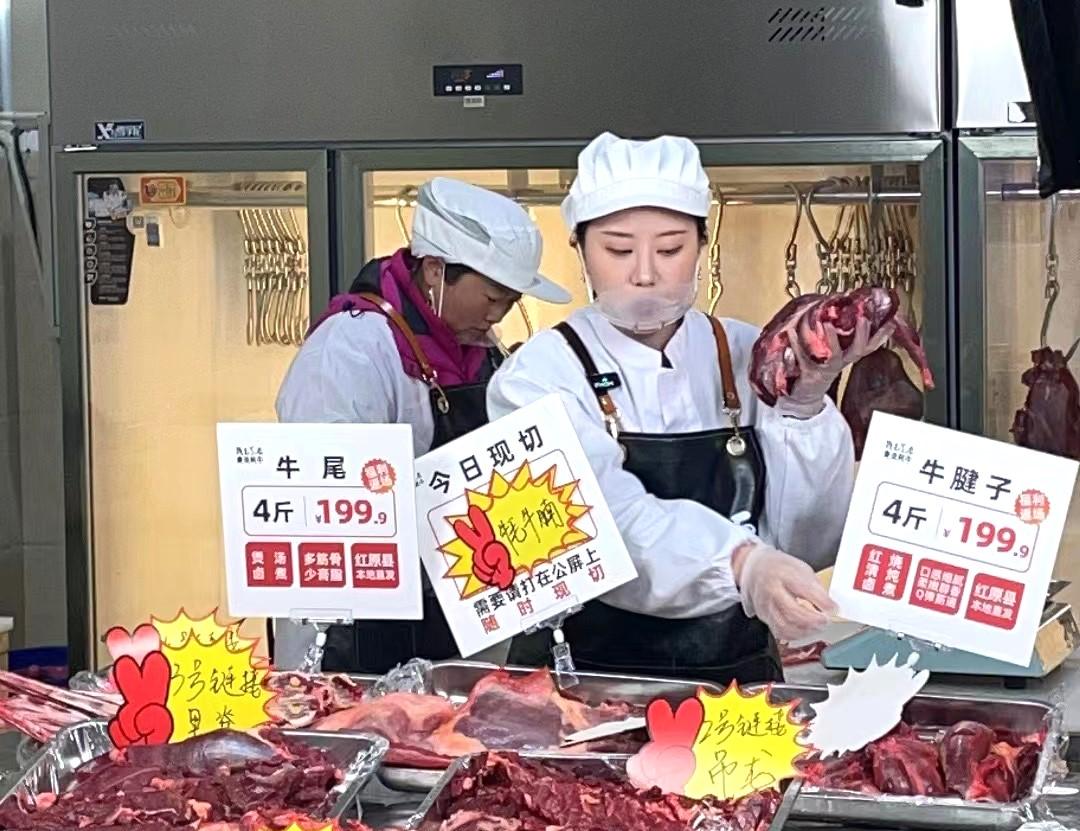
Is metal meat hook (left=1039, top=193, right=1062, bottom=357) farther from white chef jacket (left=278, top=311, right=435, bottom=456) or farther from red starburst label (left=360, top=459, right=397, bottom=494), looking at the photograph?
red starburst label (left=360, top=459, right=397, bottom=494)

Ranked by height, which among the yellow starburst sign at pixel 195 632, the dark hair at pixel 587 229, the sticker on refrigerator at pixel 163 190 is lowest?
the yellow starburst sign at pixel 195 632

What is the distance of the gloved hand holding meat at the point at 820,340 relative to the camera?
2.27m

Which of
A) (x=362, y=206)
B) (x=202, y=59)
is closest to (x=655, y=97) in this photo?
(x=362, y=206)

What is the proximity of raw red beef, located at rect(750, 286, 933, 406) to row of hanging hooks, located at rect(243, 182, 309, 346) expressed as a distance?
123 cm

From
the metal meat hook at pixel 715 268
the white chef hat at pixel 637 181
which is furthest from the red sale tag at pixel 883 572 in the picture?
the metal meat hook at pixel 715 268

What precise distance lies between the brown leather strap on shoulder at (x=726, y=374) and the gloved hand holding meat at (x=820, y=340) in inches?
6.8

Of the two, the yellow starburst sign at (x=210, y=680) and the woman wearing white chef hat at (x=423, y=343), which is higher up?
the woman wearing white chef hat at (x=423, y=343)

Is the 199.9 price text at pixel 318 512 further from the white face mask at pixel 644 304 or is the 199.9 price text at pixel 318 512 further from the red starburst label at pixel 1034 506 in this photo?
the red starburst label at pixel 1034 506

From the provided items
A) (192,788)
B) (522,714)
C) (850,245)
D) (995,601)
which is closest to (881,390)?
(850,245)

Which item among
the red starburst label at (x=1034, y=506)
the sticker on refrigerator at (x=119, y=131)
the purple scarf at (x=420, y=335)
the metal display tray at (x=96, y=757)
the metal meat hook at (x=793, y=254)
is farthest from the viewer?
the sticker on refrigerator at (x=119, y=131)

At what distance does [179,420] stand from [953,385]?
1.49 meters

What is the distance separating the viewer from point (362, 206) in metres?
3.23

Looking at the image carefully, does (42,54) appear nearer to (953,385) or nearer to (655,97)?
(655,97)

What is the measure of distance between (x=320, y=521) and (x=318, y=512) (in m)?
0.01
